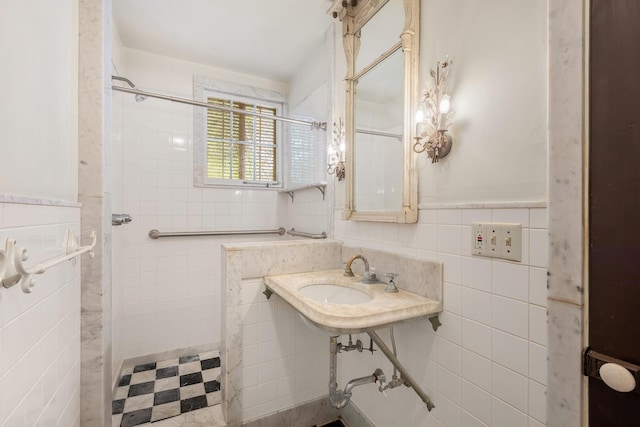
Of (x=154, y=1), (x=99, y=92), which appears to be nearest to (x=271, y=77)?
(x=154, y=1)

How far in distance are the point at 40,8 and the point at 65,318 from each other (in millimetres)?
1024

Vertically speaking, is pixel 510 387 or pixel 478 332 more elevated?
pixel 478 332

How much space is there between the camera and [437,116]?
3.57 feet

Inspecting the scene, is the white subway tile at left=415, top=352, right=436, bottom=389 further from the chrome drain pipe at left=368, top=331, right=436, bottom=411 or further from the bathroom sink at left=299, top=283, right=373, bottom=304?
the bathroom sink at left=299, top=283, right=373, bottom=304

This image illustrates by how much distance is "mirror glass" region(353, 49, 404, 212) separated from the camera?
135cm

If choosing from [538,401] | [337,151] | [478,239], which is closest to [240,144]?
[337,151]

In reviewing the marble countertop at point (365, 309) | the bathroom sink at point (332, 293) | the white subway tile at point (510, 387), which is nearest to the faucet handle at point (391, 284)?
the marble countertop at point (365, 309)

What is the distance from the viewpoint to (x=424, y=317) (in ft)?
3.57

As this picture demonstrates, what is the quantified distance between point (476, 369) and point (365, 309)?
→ 1.42 feet

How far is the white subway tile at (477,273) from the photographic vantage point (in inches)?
37.2

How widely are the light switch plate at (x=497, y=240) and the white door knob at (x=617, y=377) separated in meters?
0.34

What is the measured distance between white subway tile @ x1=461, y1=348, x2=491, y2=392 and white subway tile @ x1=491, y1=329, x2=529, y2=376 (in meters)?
0.05

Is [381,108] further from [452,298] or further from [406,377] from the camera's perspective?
[406,377]

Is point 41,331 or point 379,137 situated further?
point 379,137
